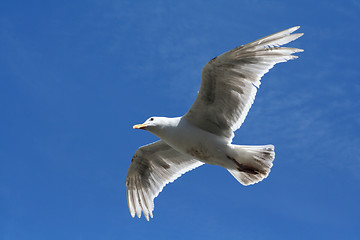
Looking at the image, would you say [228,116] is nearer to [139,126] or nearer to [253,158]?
[253,158]

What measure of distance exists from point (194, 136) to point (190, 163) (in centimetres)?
165

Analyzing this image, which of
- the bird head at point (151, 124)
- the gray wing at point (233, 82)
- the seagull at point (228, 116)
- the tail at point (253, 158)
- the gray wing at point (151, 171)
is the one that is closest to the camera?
the gray wing at point (233, 82)

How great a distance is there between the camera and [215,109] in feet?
28.6

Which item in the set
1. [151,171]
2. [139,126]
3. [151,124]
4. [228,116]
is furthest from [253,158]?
[151,171]

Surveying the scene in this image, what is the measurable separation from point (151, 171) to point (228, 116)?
2.61 metres

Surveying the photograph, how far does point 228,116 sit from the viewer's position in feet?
28.8

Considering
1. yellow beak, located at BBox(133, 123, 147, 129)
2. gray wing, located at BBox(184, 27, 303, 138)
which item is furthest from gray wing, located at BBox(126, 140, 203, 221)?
gray wing, located at BBox(184, 27, 303, 138)

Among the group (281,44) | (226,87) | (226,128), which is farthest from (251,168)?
(281,44)

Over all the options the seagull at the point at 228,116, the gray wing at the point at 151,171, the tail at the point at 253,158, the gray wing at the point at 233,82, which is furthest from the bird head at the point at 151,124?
the tail at the point at 253,158

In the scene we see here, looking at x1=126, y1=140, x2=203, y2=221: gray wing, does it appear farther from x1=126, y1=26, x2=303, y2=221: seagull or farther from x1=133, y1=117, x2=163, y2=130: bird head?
x1=126, y1=26, x2=303, y2=221: seagull

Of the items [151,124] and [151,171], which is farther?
[151,171]

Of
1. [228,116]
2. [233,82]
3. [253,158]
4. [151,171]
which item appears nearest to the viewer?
[233,82]

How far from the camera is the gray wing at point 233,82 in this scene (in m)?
8.00

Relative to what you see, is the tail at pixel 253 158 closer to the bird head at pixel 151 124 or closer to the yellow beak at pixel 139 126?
the bird head at pixel 151 124
